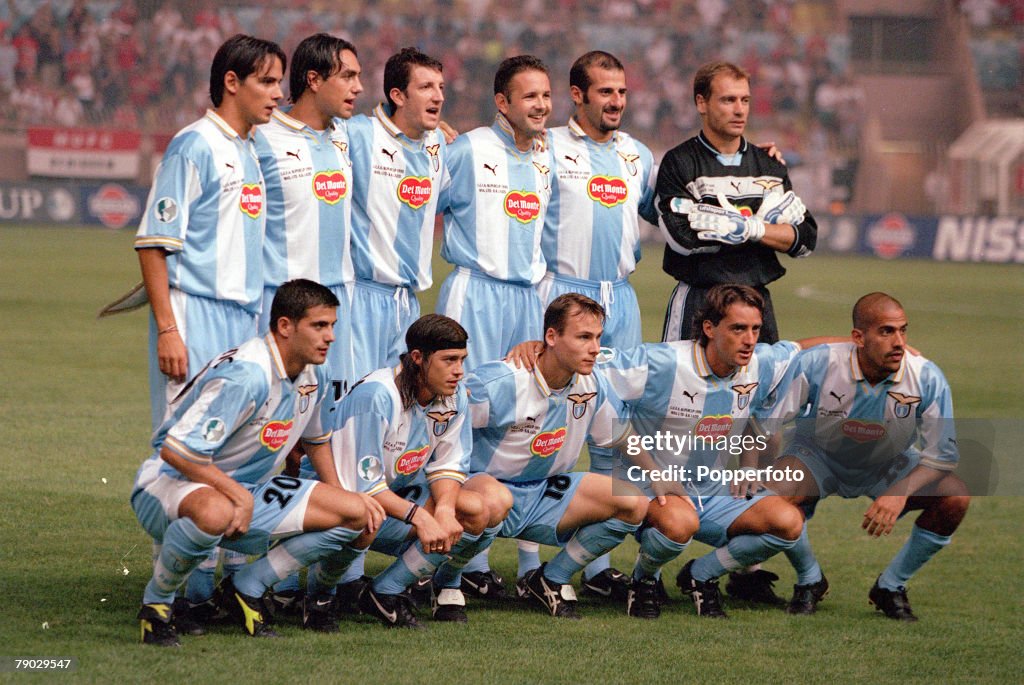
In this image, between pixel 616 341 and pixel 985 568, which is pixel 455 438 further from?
pixel 985 568

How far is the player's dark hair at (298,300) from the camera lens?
4.23 m

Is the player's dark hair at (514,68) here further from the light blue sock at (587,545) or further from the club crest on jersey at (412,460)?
the light blue sock at (587,545)

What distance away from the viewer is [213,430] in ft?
13.6

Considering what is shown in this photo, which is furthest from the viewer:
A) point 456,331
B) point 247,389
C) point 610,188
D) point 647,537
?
point 610,188

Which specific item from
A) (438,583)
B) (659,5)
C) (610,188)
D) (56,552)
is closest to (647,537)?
(438,583)

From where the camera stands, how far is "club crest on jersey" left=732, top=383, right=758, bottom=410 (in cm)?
514

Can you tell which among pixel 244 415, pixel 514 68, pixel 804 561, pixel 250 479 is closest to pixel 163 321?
pixel 244 415

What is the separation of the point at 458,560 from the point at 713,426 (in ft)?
3.73

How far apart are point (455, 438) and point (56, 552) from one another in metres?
1.70

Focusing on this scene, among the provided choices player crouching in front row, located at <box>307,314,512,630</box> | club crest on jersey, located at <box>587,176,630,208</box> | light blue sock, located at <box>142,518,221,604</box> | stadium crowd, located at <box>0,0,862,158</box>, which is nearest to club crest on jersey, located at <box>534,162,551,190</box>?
club crest on jersey, located at <box>587,176,630,208</box>

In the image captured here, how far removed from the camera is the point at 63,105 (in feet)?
74.4

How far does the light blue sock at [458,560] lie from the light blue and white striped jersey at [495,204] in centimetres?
121

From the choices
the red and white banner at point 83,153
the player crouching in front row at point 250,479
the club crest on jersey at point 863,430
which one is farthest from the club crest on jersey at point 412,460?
the red and white banner at point 83,153

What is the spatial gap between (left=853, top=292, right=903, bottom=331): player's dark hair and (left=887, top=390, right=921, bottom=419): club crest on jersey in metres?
0.30
